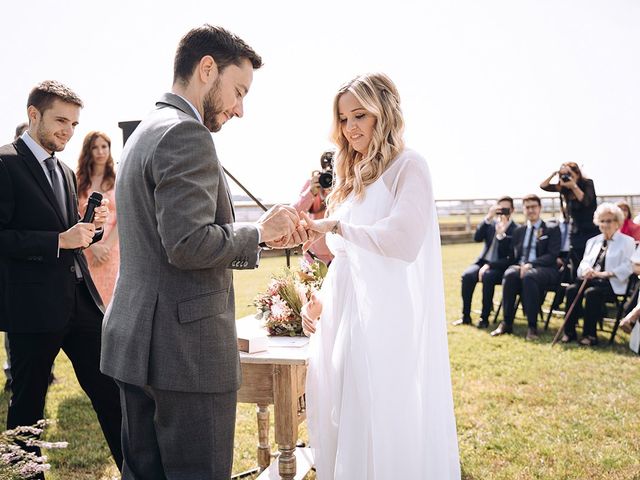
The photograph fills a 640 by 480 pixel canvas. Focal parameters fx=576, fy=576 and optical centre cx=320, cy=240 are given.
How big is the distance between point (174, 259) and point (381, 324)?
1.07m

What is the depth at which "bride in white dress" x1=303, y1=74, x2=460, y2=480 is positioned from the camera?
96.0 inches

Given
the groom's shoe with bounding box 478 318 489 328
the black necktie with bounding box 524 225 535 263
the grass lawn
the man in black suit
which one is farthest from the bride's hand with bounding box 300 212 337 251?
the black necktie with bounding box 524 225 535 263

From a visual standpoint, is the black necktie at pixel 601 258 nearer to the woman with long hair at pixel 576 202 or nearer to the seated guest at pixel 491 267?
the woman with long hair at pixel 576 202

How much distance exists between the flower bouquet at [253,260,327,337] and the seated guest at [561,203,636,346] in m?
4.92

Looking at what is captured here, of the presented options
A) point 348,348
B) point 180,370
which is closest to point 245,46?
point 180,370

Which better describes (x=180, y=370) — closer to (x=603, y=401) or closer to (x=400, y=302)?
→ (x=400, y=302)

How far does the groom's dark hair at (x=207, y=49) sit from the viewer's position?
1.95 metres

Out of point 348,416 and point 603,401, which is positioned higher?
point 348,416

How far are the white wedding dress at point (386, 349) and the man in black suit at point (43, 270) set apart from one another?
51.9 inches

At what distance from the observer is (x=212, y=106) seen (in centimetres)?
200

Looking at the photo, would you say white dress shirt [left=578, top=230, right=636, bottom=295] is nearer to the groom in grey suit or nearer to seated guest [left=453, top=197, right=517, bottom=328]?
seated guest [left=453, top=197, right=517, bottom=328]

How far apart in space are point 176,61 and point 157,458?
1.39 m

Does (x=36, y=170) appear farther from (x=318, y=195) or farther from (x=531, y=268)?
(x=531, y=268)

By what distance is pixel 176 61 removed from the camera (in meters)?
2.01
